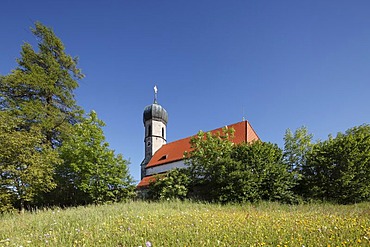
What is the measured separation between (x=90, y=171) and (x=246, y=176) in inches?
393

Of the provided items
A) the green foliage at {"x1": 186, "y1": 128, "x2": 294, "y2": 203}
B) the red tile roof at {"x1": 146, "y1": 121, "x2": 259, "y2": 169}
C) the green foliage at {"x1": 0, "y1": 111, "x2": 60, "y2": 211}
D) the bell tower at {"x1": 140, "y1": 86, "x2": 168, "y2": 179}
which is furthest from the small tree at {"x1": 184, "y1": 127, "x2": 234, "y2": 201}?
the bell tower at {"x1": 140, "y1": 86, "x2": 168, "y2": 179}

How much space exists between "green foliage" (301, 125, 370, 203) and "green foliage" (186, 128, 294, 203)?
1.64 metres

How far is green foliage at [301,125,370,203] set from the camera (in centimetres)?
1293

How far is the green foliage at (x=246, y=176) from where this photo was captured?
12461mm

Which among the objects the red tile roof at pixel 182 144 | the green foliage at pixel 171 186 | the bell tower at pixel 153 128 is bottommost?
the green foliage at pixel 171 186

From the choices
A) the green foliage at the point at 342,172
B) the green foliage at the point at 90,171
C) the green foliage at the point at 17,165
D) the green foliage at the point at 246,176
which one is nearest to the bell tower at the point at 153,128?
the green foliage at the point at 90,171

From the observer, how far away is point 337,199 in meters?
12.9

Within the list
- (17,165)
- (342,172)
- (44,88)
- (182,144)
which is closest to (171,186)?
(17,165)

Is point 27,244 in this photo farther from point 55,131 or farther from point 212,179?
point 55,131

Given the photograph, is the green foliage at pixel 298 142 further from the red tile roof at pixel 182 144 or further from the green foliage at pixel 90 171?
A: the green foliage at pixel 90 171

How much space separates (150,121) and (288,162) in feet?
93.7

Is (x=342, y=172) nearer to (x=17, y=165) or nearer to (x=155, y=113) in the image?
(x=17, y=165)

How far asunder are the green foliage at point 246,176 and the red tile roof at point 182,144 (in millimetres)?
9545

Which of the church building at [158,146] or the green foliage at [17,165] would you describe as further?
the church building at [158,146]
